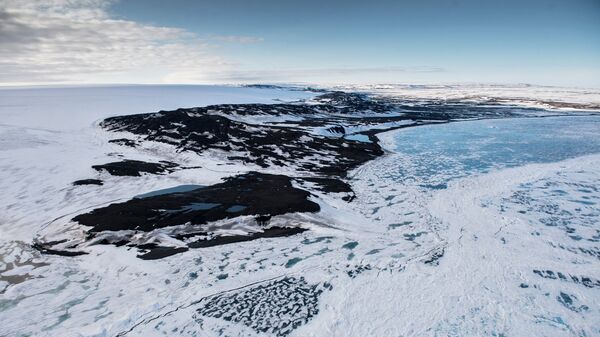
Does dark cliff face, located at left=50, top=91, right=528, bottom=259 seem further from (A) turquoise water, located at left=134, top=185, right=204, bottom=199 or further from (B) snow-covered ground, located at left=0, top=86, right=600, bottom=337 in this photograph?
(B) snow-covered ground, located at left=0, top=86, right=600, bottom=337

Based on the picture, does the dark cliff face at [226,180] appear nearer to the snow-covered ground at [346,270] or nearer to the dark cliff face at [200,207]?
the dark cliff face at [200,207]

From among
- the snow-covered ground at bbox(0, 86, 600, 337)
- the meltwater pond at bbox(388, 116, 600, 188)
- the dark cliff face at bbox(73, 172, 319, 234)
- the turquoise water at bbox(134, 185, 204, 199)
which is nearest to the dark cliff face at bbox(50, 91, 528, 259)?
the dark cliff face at bbox(73, 172, 319, 234)

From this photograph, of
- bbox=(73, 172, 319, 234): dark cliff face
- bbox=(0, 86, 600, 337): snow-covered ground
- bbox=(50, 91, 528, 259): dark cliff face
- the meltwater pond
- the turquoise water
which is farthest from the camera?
the meltwater pond

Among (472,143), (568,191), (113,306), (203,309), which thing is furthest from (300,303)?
(472,143)

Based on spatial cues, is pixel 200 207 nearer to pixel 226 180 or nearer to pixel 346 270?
pixel 226 180

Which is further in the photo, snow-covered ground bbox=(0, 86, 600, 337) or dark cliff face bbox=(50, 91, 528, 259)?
dark cliff face bbox=(50, 91, 528, 259)

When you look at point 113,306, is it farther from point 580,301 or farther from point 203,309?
point 580,301
